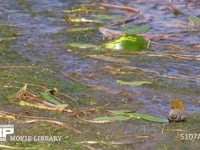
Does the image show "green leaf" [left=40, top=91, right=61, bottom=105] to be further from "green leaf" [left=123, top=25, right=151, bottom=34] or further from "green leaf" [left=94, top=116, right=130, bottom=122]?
"green leaf" [left=123, top=25, right=151, bottom=34]

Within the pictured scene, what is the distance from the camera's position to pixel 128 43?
4484 mm

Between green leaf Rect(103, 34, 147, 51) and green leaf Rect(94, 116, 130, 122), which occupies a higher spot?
green leaf Rect(103, 34, 147, 51)

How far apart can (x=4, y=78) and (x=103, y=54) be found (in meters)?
0.76

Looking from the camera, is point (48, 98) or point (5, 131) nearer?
point (5, 131)

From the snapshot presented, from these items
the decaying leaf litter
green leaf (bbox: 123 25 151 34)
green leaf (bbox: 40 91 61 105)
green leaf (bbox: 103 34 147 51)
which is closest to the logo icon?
the decaying leaf litter

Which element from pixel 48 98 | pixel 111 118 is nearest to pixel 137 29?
pixel 48 98

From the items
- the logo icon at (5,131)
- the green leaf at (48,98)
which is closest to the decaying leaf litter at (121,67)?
the green leaf at (48,98)

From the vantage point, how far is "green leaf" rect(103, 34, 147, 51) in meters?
4.48

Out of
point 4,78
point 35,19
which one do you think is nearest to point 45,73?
point 4,78

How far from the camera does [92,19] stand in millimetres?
5203

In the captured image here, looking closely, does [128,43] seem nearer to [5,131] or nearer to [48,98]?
[48,98]

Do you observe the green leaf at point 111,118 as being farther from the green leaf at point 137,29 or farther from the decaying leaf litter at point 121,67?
the green leaf at point 137,29

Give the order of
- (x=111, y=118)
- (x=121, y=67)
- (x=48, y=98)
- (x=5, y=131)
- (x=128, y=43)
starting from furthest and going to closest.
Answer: (x=128, y=43)
(x=121, y=67)
(x=48, y=98)
(x=111, y=118)
(x=5, y=131)

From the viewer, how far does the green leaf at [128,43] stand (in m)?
4.48
